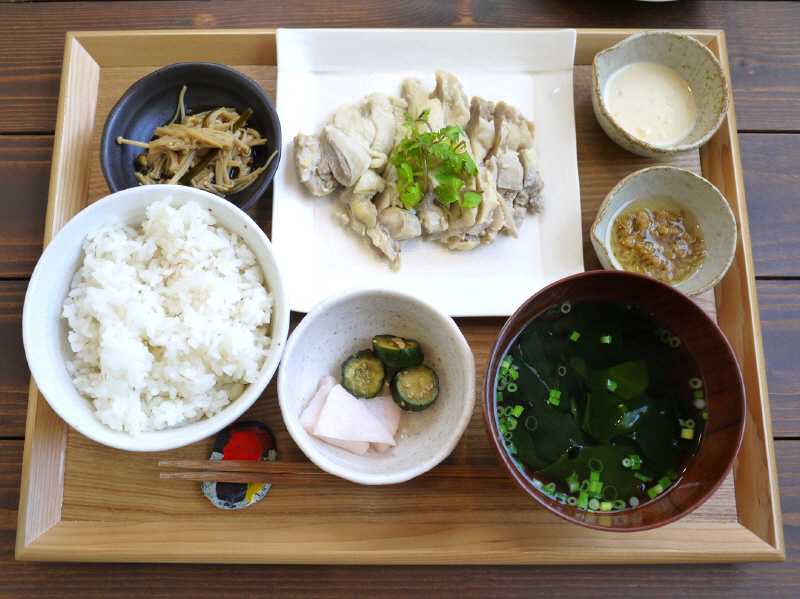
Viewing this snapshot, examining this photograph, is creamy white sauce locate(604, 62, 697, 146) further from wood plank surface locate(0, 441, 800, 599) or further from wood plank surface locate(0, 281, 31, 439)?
wood plank surface locate(0, 281, 31, 439)

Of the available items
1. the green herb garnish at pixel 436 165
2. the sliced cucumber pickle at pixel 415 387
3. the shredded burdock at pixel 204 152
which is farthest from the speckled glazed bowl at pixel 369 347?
the shredded burdock at pixel 204 152

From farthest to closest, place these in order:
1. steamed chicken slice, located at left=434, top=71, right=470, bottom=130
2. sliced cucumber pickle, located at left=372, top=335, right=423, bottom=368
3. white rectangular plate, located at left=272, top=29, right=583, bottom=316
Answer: steamed chicken slice, located at left=434, top=71, right=470, bottom=130
white rectangular plate, located at left=272, top=29, right=583, bottom=316
sliced cucumber pickle, located at left=372, top=335, right=423, bottom=368

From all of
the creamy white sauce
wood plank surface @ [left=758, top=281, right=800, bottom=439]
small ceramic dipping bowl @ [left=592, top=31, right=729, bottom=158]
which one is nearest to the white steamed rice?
small ceramic dipping bowl @ [left=592, top=31, right=729, bottom=158]

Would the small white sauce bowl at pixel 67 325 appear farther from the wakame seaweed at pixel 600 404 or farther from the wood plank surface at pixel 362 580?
the wakame seaweed at pixel 600 404

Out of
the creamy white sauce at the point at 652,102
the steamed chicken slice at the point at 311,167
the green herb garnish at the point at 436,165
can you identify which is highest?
the creamy white sauce at the point at 652,102

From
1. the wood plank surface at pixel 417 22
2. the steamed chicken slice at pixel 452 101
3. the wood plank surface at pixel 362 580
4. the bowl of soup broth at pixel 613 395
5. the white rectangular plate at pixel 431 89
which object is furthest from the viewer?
the wood plank surface at pixel 417 22

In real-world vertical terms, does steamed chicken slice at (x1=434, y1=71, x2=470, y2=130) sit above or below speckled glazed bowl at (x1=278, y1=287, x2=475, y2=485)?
above
